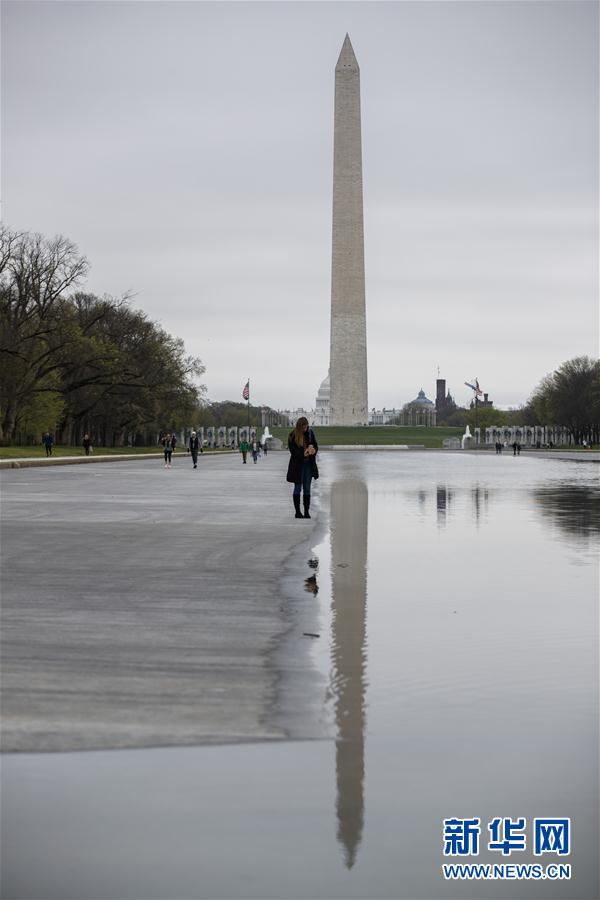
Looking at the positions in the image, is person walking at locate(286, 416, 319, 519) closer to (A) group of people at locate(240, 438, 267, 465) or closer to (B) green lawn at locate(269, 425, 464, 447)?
(A) group of people at locate(240, 438, 267, 465)

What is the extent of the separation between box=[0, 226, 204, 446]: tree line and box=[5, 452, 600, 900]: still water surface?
168 ft

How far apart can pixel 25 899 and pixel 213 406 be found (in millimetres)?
159938

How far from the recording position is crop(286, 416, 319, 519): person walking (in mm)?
18047

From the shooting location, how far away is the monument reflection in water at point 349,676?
13.4 feet

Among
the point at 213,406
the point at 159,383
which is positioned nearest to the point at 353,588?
the point at 159,383

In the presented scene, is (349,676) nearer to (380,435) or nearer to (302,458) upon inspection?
(302,458)

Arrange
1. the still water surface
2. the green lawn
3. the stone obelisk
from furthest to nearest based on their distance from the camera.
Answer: the green lawn
the stone obelisk
the still water surface

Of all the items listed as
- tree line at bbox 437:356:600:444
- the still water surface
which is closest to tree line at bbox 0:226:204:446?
tree line at bbox 437:356:600:444

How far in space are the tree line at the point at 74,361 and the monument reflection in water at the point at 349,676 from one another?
4580 centimetres

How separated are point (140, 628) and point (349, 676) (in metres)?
2.09

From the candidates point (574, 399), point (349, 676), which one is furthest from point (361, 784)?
point (574, 399)

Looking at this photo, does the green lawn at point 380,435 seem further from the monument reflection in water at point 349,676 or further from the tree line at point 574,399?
the monument reflection in water at point 349,676

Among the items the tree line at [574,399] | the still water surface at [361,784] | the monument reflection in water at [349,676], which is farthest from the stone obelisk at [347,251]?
the still water surface at [361,784]

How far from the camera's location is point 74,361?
218 ft
